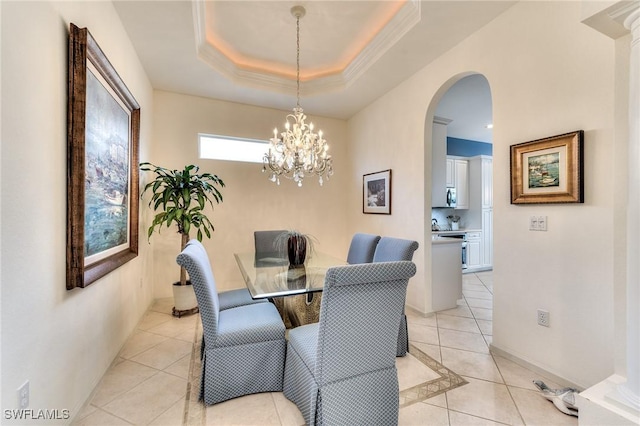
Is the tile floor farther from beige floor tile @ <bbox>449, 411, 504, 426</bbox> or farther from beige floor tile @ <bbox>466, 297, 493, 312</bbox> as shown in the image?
beige floor tile @ <bbox>466, 297, 493, 312</bbox>

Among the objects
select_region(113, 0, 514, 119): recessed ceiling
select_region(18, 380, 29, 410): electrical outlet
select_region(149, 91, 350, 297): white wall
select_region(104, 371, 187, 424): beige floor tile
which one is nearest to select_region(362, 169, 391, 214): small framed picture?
select_region(149, 91, 350, 297): white wall

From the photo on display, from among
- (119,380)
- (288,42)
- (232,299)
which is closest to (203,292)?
(232,299)

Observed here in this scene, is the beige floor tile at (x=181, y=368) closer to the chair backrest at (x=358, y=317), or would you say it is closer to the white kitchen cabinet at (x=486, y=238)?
the chair backrest at (x=358, y=317)

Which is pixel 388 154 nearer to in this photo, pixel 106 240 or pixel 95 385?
pixel 106 240

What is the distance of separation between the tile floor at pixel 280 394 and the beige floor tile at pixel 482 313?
0.44m

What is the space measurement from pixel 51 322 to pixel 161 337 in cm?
145

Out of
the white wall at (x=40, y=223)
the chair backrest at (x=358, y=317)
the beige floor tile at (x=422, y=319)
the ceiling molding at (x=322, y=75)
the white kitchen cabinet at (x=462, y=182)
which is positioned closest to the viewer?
the white wall at (x=40, y=223)

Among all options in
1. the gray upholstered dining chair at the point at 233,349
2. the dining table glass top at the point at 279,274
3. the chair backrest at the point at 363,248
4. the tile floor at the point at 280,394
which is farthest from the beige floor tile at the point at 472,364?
the gray upholstered dining chair at the point at 233,349

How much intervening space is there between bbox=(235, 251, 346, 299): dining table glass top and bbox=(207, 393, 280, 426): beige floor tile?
68 centimetres

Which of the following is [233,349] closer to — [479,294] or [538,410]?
[538,410]

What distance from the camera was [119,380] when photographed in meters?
1.97

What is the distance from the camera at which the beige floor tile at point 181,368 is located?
2055 millimetres

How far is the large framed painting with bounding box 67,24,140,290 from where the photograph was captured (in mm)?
1498

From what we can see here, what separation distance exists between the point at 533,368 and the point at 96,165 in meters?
3.46
